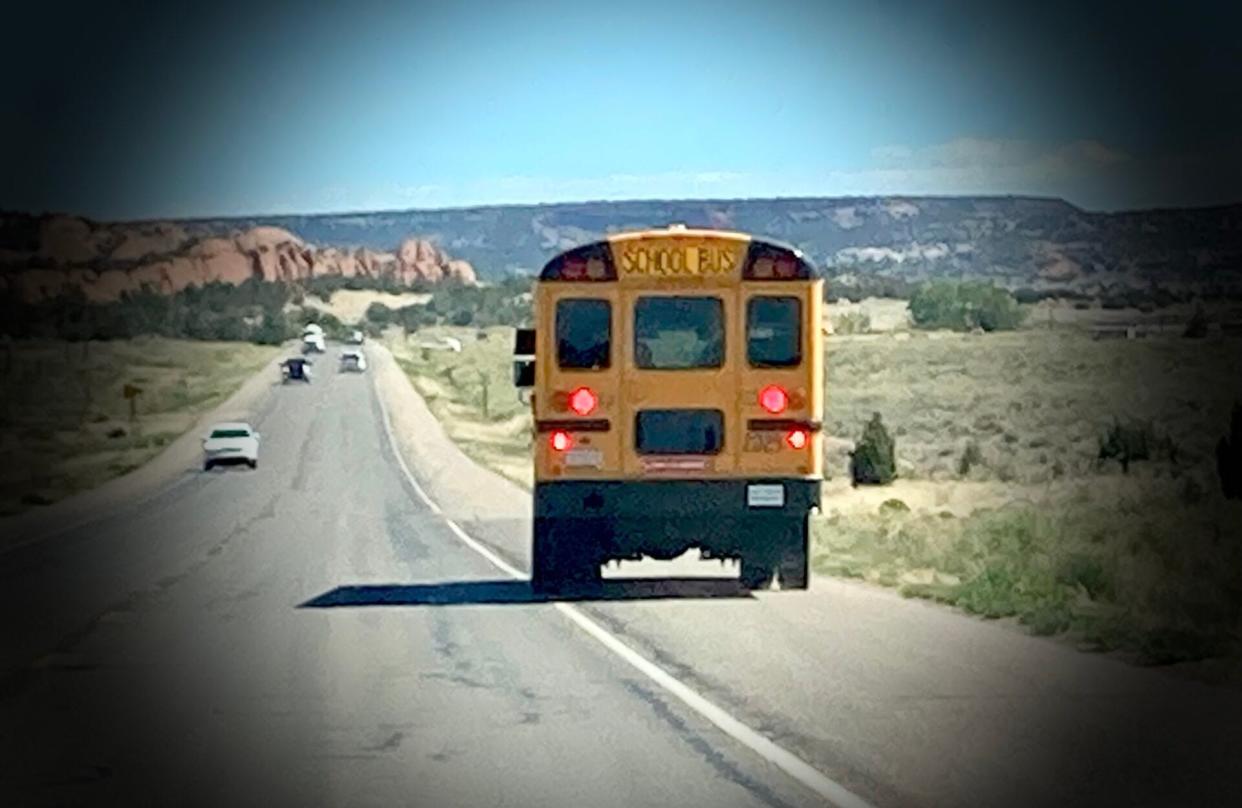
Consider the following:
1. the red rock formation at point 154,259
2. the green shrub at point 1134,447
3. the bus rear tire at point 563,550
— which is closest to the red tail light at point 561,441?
the bus rear tire at point 563,550

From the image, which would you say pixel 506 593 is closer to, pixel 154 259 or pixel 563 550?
pixel 563 550

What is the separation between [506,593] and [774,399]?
262 centimetres

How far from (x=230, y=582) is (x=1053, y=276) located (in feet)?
189

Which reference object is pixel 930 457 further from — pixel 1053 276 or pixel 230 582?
pixel 1053 276

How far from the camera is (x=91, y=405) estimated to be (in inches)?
2549

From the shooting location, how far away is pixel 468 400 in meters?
74.8

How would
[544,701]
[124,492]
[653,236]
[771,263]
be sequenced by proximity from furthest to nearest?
[124,492]
[771,263]
[653,236]
[544,701]

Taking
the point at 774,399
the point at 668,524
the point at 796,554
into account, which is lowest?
the point at 796,554

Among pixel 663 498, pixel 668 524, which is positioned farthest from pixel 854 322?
pixel 663 498

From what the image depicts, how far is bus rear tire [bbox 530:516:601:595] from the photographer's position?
59.2 ft

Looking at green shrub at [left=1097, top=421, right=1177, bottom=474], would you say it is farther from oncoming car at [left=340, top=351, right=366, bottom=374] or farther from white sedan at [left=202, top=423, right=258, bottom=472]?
oncoming car at [left=340, top=351, right=366, bottom=374]

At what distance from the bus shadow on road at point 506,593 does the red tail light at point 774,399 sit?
4.77 feet

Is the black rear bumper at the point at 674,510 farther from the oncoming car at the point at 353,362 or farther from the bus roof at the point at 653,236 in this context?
the oncoming car at the point at 353,362

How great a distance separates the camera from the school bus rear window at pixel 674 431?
58.4 feet
